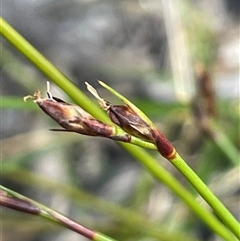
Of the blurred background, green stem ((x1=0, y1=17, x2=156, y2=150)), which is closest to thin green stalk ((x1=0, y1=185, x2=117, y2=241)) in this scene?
green stem ((x1=0, y1=17, x2=156, y2=150))

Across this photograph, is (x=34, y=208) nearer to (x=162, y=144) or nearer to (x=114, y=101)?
(x=162, y=144)

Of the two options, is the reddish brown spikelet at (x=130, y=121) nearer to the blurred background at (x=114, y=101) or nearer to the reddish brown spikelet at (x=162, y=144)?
the reddish brown spikelet at (x=162, y=144)

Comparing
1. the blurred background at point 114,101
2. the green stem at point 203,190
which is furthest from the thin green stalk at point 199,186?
the blurred background at point 114,101

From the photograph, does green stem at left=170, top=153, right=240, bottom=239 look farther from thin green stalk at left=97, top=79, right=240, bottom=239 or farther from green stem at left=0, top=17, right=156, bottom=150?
green stem at left=0, top=17, right=156, bottom=150

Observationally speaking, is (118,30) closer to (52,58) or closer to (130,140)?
(52,58)

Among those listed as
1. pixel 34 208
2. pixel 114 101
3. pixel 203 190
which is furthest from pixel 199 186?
pixel 114 101
